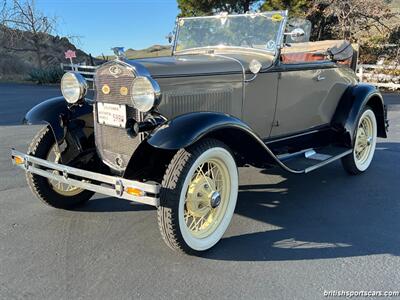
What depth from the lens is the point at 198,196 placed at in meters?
3.16

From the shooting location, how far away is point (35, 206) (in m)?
3.96

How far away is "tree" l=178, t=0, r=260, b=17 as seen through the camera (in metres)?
18.3

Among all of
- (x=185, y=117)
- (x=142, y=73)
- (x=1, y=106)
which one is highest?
(x=142, y=73)

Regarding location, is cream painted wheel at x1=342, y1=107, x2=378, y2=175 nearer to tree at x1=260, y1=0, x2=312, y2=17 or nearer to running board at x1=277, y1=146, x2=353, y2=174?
running board at x1=277, y1=146, x2=353, y2=174

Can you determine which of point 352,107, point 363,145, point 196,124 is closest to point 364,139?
point 363,145

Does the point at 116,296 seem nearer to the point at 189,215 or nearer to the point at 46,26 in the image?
the point at 189,215

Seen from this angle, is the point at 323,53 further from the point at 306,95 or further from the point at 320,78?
the point at 306,95

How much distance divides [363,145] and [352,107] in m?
0.63

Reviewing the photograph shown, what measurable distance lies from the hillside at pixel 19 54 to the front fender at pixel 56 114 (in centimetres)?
2119

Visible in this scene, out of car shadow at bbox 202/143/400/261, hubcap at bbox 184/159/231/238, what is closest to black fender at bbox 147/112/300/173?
hubcap at bbox 184/159/231/238

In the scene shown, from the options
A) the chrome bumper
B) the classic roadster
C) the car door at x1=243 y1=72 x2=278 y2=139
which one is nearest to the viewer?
the chrome bumper

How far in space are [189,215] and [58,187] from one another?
1.42 meters

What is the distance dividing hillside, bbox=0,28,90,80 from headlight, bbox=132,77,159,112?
876 inches

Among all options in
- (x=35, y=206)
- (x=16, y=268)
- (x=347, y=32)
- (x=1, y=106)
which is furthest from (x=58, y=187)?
(x=347, y=32)
